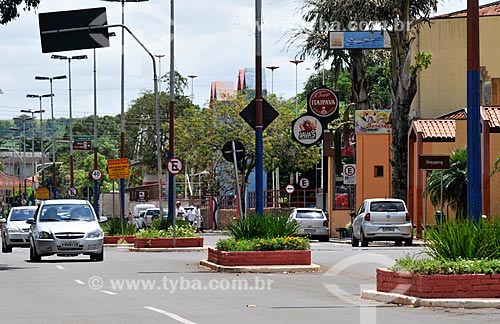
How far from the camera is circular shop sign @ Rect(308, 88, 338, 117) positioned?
50.7m

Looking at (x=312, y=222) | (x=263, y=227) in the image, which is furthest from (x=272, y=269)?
(x=312, y=222)

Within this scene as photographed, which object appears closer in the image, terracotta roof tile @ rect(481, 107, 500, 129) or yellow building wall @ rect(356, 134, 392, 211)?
terracotta roof tile @ rect(481, 107, 500, 129)

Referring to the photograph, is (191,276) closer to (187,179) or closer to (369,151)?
(369,151)

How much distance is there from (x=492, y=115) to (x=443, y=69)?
1659cm

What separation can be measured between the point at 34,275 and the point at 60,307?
825cm

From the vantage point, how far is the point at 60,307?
1656 cm

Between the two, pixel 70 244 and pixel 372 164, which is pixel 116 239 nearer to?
pixel 372 164

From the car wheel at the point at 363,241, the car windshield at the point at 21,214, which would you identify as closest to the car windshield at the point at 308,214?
the car wheel at the point at 363,241

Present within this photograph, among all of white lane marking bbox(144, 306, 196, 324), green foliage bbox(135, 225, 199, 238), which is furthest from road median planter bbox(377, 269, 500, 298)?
green foliage bbox(135, 225, 199, 238)

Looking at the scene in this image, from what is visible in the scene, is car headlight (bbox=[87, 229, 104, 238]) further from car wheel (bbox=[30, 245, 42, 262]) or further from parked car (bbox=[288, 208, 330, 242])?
parked car (bbox=[288, 208, 330, 242])

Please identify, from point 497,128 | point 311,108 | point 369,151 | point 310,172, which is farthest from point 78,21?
point 310,172

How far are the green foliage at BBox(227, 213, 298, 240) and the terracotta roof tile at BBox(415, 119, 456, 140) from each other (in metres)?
21.1

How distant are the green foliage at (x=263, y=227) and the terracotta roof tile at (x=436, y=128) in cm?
2112

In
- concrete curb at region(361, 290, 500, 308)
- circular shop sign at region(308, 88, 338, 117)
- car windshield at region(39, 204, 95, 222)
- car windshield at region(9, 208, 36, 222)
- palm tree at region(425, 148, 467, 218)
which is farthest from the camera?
circular shop sign at region(308, 88, 338, 117)
